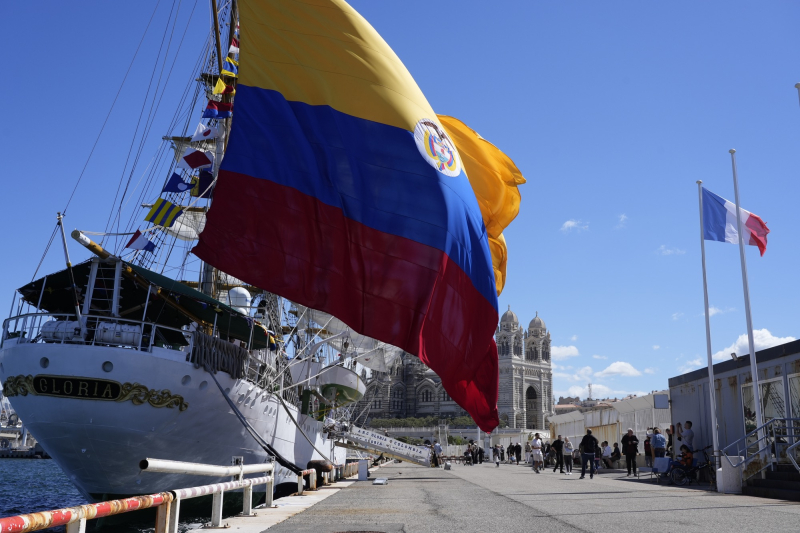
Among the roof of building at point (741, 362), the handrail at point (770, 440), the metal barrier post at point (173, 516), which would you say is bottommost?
the metal barrier post at point (173, 516)

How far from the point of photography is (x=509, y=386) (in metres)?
135

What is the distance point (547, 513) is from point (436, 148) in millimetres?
5029

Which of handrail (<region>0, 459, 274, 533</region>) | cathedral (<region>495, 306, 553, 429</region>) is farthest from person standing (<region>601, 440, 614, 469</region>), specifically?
cathedral (<region>495, 306, 553, 429</region>)

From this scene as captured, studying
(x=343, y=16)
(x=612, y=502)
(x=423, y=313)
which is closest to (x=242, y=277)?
(x=423, y=313)

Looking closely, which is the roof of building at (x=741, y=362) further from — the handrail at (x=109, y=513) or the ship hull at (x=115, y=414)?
the ship hull at (x=115, y=414)

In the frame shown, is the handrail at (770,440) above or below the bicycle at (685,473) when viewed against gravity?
above

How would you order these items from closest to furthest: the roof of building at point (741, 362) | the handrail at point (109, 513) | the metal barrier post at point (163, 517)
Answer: the handrail at point (109, 513), the metal barrier post at point (163, 517), the roof of building at point (741, 362)

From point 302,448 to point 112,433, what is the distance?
11.4 meters

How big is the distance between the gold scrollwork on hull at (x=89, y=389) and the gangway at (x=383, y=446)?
17266mm

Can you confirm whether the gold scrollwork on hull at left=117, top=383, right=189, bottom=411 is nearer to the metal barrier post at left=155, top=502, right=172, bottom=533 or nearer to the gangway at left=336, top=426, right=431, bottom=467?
the metal barrier post at left=155, top=502, right=172, bottom=533

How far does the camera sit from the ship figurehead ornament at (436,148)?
9.12 meters

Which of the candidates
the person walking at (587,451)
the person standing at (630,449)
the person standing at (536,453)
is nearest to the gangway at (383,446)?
the person standing at (536,453)

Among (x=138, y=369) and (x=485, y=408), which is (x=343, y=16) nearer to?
(x=485, y=408)

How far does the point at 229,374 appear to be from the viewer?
18094 millimetres
